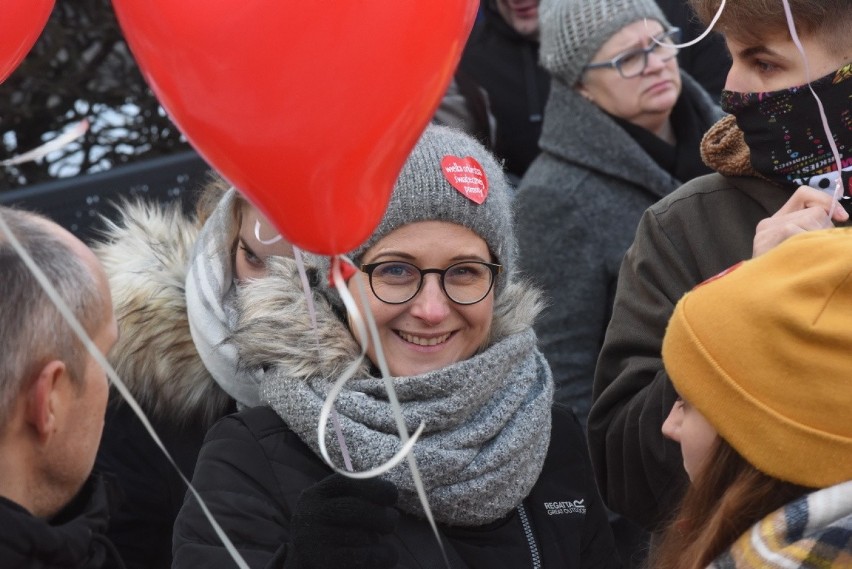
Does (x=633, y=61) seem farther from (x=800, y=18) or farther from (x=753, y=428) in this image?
(x=753, y=428)

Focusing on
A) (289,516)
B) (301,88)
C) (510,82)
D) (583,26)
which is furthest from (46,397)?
(510,82)

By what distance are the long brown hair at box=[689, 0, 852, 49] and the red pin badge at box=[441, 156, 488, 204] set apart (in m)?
0.57

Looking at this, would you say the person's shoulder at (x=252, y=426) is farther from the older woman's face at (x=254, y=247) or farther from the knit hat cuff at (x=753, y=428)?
the knit hat cuff at (x=753, y=428)

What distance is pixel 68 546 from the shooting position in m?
1.74

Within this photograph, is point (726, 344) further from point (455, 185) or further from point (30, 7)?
point (30, 7)

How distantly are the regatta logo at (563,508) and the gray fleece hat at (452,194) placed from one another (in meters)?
0.44

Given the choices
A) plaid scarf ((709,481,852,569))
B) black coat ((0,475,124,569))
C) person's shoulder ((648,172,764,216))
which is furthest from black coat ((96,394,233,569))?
plaid scarf ((709,481,852,569))

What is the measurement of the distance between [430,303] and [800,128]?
2.36ft

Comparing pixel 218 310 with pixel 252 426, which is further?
pixel 218 310

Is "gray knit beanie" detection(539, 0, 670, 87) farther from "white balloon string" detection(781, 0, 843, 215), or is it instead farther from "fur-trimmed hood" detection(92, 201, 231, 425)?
"white balloon string" detection(781, 0, 843, 215)

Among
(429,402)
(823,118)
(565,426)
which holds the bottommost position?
(565,426)

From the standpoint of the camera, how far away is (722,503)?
1.80 meters

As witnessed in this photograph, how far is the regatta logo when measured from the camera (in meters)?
2.55

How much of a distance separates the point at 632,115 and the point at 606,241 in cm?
42
